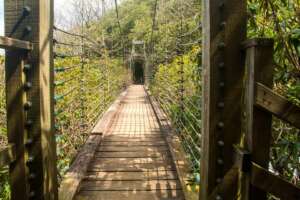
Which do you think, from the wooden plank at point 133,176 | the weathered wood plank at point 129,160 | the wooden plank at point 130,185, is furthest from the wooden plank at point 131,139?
the wooden plank at point 130,185

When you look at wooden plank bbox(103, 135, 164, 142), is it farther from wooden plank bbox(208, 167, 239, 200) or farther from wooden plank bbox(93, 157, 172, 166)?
wooden plank bbox(208, 167, 239, 200)

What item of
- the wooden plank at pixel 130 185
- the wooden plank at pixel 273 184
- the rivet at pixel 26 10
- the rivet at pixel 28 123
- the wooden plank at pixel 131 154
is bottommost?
the wooden plank at pixel 130 185

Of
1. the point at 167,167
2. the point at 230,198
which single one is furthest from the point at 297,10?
the point at 167,167

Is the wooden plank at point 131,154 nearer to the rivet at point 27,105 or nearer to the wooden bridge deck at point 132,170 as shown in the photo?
the wooden bridge deck at point 132,170

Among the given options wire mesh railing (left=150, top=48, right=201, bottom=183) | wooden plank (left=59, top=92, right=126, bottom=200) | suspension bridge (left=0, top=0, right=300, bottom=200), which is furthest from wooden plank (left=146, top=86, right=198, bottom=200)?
wooden plank (left=59, top=92, right=126, bottom=200)

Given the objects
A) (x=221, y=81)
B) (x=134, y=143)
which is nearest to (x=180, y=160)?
(x=134, y=143)

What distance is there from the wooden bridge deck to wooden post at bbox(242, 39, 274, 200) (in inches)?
35.1

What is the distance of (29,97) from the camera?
4.17 ft

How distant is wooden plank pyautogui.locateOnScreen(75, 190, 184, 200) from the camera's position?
186 centimetres

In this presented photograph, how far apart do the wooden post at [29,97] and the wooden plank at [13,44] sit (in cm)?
3

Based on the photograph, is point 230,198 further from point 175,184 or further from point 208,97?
point 175,184

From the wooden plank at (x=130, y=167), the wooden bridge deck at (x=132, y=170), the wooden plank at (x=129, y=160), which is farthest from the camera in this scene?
the wooden plank at (x=129, y=160)

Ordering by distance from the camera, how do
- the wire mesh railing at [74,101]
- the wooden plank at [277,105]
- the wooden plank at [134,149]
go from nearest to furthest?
1. the wooden plank at [277,105]
2. the wire mesh railing at [74,101]
3. the wooden plank at [134,149]

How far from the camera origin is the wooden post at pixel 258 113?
1023mm
